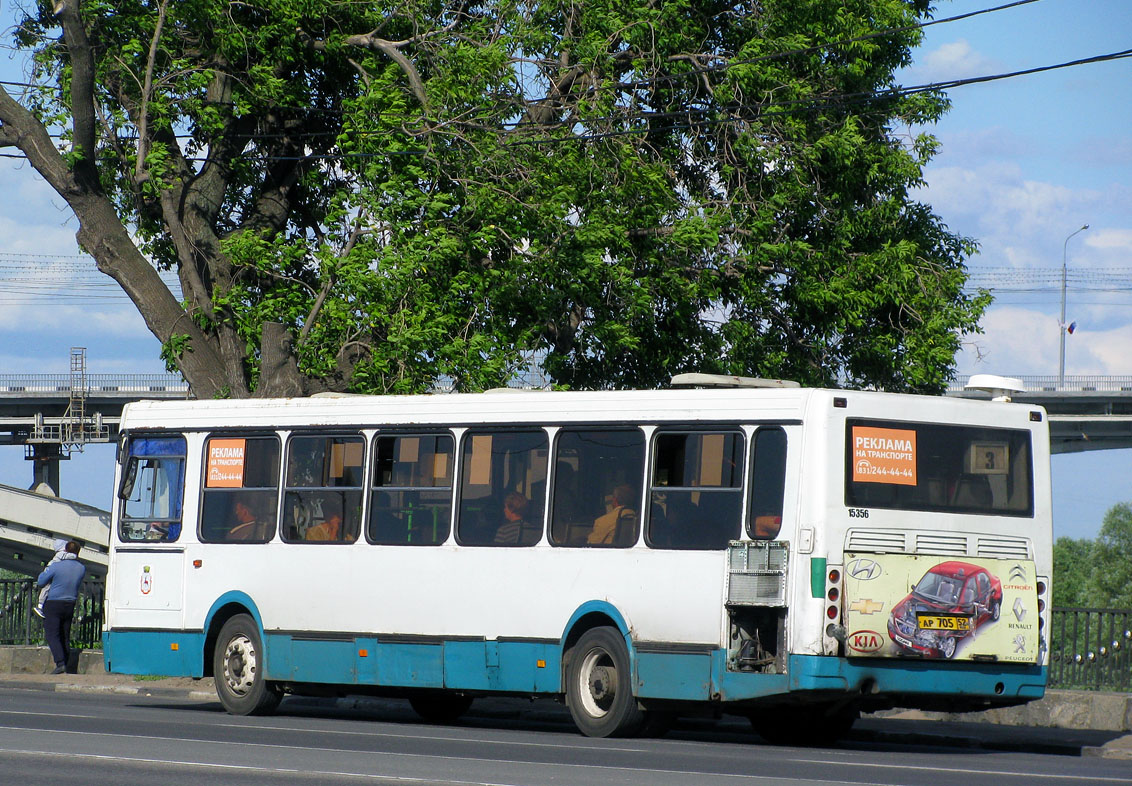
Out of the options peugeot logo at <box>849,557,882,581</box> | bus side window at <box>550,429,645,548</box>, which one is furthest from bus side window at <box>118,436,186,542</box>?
peugeot logo at <box>849,557,882,581</box>

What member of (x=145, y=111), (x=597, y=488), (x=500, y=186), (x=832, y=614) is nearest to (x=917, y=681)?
(x=832, y=614)

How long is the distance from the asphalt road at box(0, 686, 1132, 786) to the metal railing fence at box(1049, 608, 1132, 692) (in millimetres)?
2591

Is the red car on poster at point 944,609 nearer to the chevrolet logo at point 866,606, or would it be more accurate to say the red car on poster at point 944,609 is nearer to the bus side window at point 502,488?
the chevrolet logo at point 866,606

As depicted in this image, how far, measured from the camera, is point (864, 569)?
12.9 m

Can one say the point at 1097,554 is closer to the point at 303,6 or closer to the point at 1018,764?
the point at 303,6

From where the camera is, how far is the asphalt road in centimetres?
1024

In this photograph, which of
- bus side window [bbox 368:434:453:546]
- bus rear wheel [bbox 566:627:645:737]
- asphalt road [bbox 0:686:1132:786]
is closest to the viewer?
asphalt road [bbox 0:686:1132:786]

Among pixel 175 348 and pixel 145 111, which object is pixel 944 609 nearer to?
pixel 175 348

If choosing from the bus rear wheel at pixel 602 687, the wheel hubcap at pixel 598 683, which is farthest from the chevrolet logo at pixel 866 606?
the wheel hubcap at pixel 598 683

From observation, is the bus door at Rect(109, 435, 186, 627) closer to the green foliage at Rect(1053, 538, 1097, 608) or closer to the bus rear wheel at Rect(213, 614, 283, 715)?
the bus rear wheel at Rect(213, 614, 283, 715)

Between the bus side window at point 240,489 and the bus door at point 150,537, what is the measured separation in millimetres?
385

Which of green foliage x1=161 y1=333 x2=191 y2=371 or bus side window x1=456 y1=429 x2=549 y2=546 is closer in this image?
bus side window x1=456 y1=429 x2=549 y2=546

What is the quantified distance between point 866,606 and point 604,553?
2385 mm

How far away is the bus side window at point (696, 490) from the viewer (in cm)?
1340
